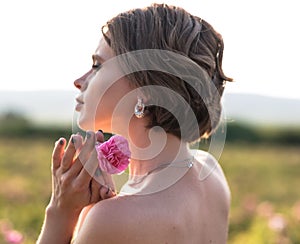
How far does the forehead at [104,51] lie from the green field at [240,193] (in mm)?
2010

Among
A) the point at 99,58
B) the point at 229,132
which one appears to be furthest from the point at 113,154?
the point at 229,132

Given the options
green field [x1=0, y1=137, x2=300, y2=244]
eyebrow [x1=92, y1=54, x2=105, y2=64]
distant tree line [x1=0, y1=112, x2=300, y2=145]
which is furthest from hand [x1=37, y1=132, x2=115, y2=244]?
distant tree line [x1=0, y1=112, x2=300, y2=145]

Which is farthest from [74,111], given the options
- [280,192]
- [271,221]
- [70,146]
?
[280,192]

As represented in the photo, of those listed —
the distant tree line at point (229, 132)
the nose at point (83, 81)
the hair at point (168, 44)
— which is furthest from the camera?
the distant tree line at point (229, 132)

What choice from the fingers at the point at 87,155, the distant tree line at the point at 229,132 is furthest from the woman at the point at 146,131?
the distant tree line at the point at 229,132

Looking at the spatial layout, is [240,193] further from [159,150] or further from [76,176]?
[76,176]

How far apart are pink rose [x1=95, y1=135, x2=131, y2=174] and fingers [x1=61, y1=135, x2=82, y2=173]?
0.19 feet

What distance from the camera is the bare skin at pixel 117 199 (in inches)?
81.3

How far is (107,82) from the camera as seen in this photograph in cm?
A: 226

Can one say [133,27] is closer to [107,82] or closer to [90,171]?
[107,82]

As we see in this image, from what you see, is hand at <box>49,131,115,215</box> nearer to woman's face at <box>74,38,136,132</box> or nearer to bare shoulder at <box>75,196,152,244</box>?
bare shoulder at <box>75,196,152,244</box>

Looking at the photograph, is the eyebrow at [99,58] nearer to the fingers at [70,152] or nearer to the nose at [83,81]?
the nose at [83,81]

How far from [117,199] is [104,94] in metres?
0.38

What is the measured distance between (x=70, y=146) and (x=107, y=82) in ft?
1.01
